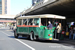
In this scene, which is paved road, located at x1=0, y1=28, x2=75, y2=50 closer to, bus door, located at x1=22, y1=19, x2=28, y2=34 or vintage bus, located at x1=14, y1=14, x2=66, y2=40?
vintage bus, located at x1=14, y1=14, x2=66, y2=40

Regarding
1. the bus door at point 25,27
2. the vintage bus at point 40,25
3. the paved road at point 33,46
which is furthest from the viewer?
the bus door at point 25,27

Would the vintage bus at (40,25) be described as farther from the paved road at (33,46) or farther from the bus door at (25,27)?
the paved road at (33,46)

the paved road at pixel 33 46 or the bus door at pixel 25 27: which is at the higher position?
the bus door at pixel 25 27

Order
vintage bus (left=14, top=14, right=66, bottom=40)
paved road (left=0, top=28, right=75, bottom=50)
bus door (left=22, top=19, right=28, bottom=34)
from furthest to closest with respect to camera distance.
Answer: bus door (left=22, top=19, right=28, bottom=34) < vintage bus (left=14, top=14, right=66, bottom=40) < paved road (left=0, top=28, right=75, bottom=50)

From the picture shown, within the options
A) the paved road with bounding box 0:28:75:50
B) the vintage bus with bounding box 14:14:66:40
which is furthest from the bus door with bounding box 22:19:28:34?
the paved road with bounding box 0:28:75:50

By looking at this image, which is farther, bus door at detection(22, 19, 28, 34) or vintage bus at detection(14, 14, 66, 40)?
bus door at detection(22, 19, 28, 34)

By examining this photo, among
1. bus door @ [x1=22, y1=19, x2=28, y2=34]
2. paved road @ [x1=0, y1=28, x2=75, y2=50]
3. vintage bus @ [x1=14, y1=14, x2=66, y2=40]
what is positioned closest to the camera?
paved road @ [x1=0, y1=28, x2=75, y2=50]

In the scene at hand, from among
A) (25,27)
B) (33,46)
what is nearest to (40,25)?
(25,27)

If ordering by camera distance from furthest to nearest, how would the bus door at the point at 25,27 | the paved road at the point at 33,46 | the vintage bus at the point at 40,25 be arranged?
the bus door at the point at 25,27
the vintage bus at the point at 40,25
the paved road at the point at 33,46

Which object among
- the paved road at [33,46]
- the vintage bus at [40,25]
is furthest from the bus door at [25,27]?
the paved road at [33,46]

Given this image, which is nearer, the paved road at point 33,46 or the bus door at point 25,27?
the paved road at point 33,46

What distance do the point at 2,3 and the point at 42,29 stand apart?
17637 centimetres

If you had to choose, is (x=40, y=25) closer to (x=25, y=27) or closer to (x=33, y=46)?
(x=25, y=27)

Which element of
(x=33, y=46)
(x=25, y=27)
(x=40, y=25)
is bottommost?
(x=33, y=46)
